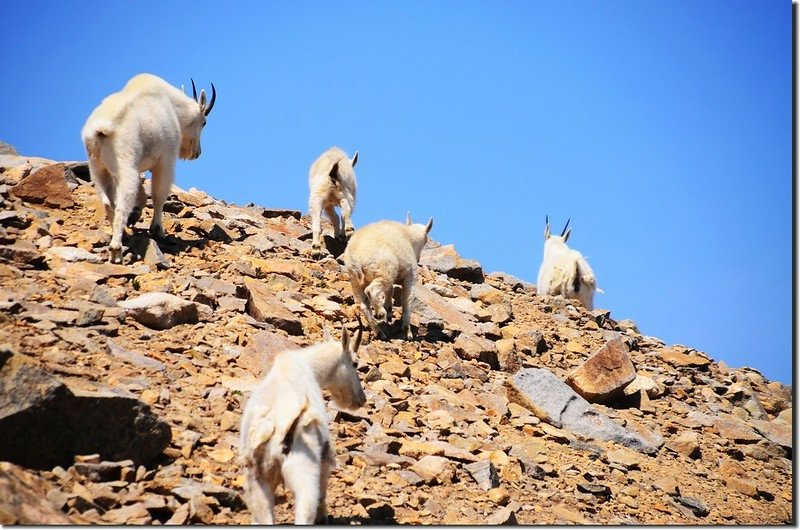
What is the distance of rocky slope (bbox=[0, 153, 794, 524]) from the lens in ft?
20.2

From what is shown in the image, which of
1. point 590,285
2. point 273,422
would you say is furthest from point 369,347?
point 590,285

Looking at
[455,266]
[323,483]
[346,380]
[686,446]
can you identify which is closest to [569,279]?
[455,266]

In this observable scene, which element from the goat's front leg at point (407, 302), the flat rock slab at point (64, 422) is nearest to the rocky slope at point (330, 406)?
the flat rock slab at point (64, 422)

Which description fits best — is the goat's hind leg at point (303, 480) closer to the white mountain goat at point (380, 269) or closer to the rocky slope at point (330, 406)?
the rocky slope at point (330, 406)

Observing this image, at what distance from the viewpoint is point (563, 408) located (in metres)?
10.7

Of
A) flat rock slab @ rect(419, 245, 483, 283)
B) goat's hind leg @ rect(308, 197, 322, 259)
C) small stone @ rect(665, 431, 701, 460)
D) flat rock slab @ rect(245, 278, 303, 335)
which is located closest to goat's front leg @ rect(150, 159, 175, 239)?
flat rock slab @ rect(245, 278, 303, 335)

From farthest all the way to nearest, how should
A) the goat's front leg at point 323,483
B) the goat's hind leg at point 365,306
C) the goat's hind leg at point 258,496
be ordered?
1. the goat's hind leg at point 365,306
2. the goat's front leg at point 323,483
3. the goat's hind leg at point 258,496

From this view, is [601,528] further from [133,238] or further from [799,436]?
[133,238]

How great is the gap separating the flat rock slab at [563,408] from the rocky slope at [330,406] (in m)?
0.03

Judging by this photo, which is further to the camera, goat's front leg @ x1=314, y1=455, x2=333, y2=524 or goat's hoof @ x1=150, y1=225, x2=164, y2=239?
goat's hoof @ x1=150, y1=225, x2=164, y2=239

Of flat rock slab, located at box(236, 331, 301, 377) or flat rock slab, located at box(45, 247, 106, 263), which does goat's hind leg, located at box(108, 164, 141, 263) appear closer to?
flat rock slab, located at box(45, 247, 106, 263)

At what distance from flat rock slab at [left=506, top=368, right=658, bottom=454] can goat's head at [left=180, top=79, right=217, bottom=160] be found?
24.4 ft

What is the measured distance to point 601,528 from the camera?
724 cm

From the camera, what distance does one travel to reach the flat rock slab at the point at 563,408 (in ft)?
34.5
